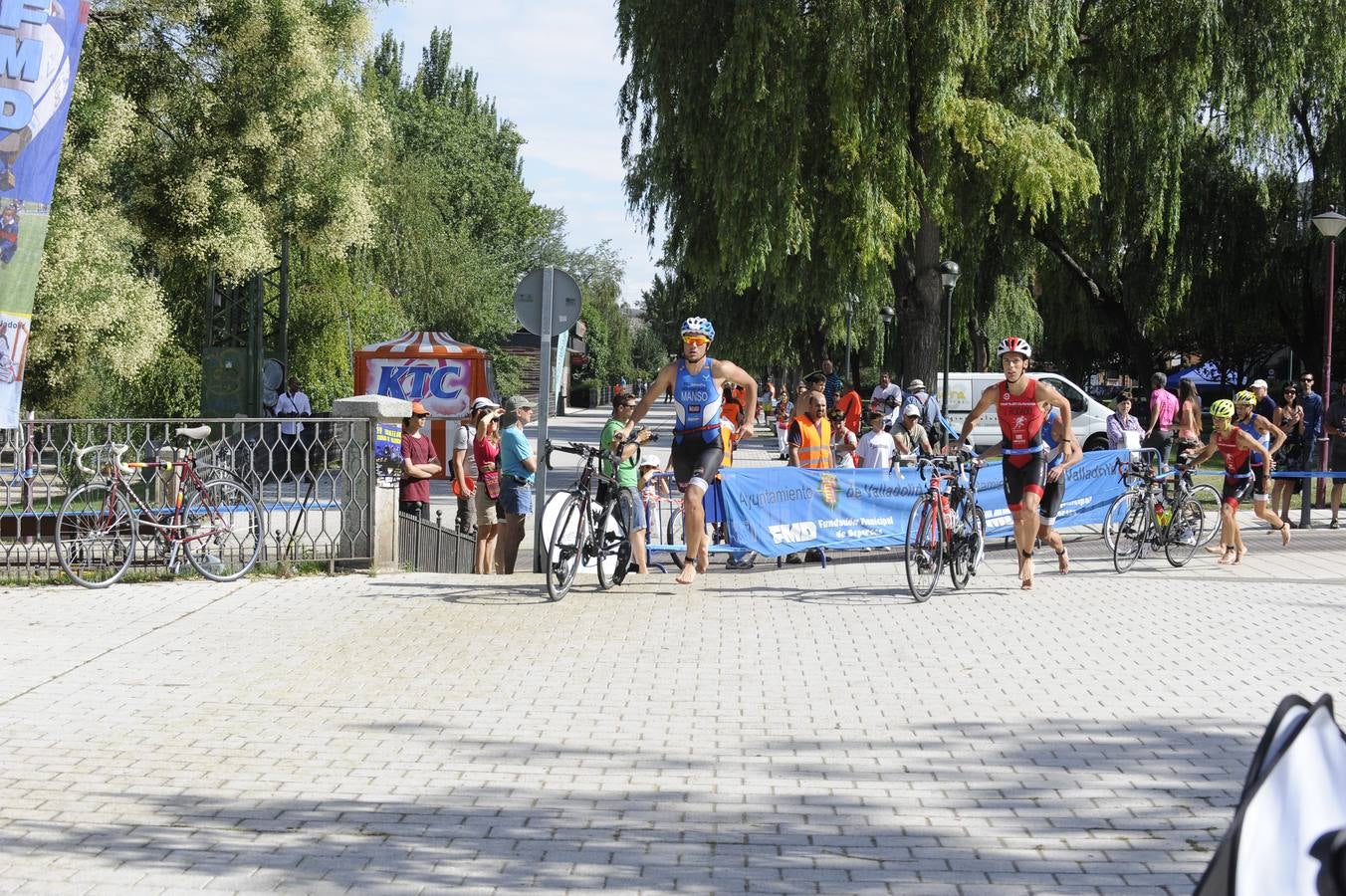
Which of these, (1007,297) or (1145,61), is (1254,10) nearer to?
(1145,61)

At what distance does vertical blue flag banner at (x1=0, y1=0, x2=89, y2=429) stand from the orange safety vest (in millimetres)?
8378

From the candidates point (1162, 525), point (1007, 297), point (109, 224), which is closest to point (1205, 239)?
point (1007, 297)

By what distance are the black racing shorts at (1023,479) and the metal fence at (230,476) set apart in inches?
202

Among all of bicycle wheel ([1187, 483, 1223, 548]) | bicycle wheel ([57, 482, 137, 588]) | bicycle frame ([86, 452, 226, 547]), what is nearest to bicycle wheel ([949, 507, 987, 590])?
bicycle wheel ([1187, 483, 1223, 548])

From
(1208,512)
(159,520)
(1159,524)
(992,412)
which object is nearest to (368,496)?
(159,520)

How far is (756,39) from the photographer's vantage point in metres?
→ 19.4

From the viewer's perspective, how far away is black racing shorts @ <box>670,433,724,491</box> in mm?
10375

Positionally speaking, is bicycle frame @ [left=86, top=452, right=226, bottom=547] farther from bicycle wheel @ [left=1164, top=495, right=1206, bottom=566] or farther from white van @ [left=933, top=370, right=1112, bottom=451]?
white van @ [left=933, top=370, right=1112, bottom=451]

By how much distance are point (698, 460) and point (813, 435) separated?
543 centimetres

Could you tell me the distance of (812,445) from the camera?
1566cm

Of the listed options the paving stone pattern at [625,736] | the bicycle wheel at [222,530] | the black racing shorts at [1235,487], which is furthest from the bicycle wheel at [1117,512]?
the bicycle wheel at [222,530]

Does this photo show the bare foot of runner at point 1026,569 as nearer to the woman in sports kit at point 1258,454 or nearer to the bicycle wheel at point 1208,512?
the bicycle wheel at point 1208,512

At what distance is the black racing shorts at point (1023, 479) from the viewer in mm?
11117

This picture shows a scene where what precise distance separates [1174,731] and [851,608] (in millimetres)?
3854
